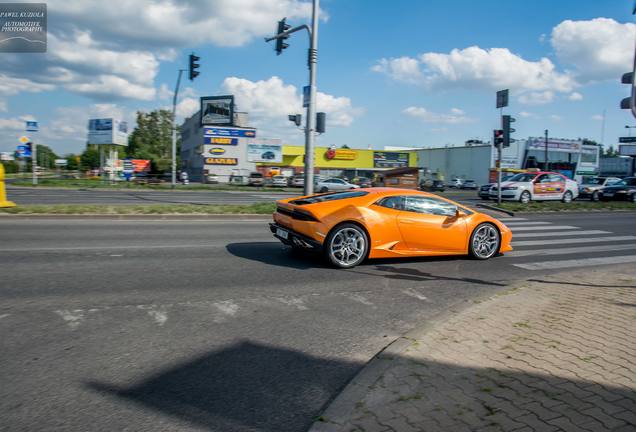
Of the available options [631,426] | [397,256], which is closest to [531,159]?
[397,256]

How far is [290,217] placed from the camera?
7.86m

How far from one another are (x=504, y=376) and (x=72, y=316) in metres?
4.17

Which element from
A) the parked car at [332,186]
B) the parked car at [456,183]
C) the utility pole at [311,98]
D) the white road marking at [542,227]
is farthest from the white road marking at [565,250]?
the parked car at [456,183]

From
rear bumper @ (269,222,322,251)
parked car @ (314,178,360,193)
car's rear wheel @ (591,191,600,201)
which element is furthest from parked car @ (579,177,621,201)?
rear bumper @ (269,222,322,251)

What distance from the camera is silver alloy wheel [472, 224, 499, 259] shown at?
883cm

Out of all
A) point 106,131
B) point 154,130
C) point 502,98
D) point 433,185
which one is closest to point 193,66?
point 502,98

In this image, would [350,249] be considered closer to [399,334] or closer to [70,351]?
[399,334]

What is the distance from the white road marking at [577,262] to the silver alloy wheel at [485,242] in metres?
0.62

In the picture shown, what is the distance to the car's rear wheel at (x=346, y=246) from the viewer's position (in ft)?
24.3

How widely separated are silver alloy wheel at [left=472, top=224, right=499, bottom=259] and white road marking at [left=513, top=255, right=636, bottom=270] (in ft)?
2.03

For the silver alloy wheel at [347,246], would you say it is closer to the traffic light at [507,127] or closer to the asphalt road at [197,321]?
the asphalt road at [197,321]

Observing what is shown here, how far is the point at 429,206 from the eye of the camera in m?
8.28

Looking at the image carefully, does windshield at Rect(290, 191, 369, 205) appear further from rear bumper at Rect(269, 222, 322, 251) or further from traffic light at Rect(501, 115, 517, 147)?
traffic light at Rect(501, 115, 517, 147)

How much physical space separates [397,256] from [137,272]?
4.24 meters
